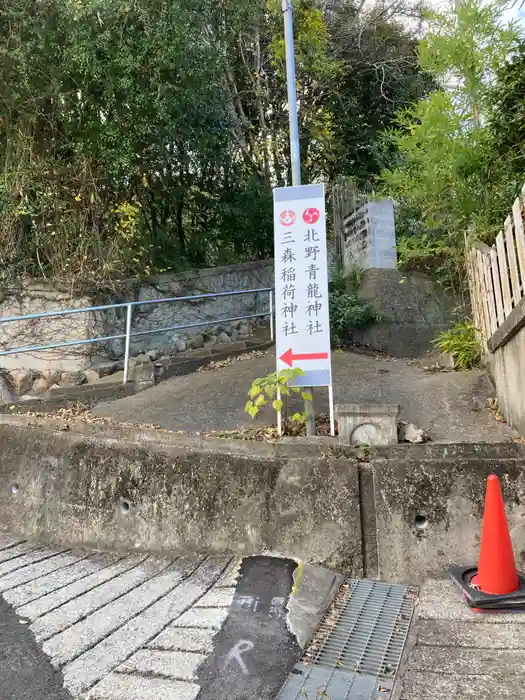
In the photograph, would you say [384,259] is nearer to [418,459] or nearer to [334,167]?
[334,167]

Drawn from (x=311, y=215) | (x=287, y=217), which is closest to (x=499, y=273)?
(x=311, y=215)

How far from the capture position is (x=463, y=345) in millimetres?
6320

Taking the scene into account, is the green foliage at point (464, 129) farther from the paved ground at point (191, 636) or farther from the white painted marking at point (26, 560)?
the white painted marking at point (26, 560)

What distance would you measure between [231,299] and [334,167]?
5528mm

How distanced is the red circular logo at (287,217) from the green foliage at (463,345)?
3.23 m

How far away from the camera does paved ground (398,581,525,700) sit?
2.32m

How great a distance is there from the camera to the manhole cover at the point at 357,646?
2.41m

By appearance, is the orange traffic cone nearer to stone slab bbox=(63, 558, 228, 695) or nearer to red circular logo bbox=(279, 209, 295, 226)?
stone slab bbox=(63, 558, 228, 695)

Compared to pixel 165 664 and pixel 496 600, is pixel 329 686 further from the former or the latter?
pixel 496 600

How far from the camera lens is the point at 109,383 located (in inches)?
261

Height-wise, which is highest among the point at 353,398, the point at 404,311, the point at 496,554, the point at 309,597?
the point at 404,311

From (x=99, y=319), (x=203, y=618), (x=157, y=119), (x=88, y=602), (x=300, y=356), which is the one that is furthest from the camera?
(x=99, y=319)

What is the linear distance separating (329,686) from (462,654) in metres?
0.70

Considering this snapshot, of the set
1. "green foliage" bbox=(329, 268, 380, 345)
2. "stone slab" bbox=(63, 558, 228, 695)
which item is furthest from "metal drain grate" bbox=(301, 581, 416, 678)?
"green foliage" bbox=(329, 268, 380, 345)
